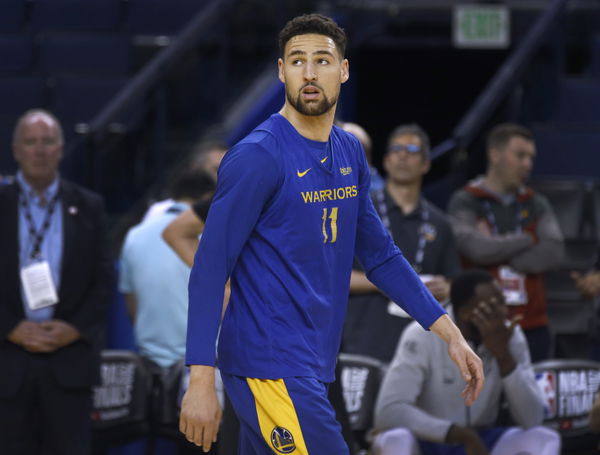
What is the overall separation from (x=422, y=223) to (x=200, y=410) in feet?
11.9

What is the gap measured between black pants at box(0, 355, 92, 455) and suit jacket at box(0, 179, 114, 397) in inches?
1.9

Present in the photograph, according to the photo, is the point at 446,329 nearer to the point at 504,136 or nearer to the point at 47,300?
the point at 47,300

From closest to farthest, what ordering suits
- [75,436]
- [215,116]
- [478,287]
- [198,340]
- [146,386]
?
1. [198,340]
2. [478,287]
3. [75,436]
4. [146,386]
5. [215,116]

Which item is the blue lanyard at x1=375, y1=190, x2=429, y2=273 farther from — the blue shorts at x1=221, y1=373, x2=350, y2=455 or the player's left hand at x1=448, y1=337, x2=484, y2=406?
the blue shorts at x1=221, y1=373, x2=350, y2=455

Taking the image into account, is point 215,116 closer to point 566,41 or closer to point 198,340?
point 566,41

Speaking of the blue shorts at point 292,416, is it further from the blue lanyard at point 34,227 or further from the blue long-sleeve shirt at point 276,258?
the blue lanyard at point 34,227

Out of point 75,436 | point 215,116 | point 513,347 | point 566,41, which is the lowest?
point 75,436

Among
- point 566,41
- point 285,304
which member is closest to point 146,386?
point 285,304

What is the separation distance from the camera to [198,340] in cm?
340

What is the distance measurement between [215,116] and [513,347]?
527 cm

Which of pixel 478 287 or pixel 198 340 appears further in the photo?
pixel 478 287

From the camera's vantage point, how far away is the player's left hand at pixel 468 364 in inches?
146

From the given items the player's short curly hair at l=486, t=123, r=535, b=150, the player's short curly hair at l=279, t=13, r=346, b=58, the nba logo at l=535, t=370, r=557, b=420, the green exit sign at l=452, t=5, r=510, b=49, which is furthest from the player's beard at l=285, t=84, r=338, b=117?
the green exit sign at l=452, t=5, r=510, b=49

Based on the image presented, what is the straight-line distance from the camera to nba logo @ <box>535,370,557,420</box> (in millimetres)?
6185
